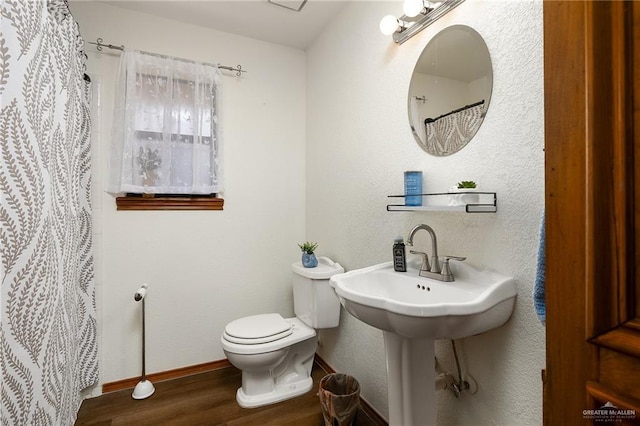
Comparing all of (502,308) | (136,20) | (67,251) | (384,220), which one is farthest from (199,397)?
(136,20)

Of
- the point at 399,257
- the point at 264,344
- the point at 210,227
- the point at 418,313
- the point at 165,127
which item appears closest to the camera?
the point at 418,313

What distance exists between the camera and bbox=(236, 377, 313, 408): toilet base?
170cm

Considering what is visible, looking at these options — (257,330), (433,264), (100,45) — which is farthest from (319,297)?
(100,45)

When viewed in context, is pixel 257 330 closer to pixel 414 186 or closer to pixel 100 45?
pixel 414 186

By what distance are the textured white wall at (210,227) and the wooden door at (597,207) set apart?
79.7 inches

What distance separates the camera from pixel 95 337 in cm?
177

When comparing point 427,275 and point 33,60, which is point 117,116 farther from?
point 427,275

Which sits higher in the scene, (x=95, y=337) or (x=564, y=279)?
(x=564, y=279)

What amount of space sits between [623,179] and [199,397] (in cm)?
215

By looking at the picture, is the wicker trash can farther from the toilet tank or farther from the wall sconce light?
the wall sconce light

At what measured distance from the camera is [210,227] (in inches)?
83.1

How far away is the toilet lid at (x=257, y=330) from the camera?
165 centimetres

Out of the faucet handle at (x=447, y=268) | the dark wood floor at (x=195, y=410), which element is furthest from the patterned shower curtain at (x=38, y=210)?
the faucet handle at (x=447, y=268)

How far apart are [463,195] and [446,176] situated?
198 millimetres
